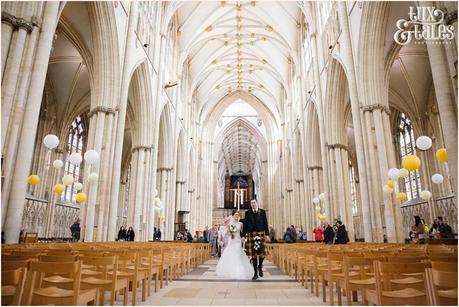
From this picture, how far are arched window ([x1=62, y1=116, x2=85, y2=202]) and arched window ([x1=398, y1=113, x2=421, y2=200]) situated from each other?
2504cm

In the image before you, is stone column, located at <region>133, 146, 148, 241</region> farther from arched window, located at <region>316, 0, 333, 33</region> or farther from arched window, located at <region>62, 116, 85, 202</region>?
arched window, located at <region>316, 0, 333, 33</region>

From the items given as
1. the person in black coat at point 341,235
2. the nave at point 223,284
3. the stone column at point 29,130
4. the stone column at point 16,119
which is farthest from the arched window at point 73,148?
the nave at point 223,284

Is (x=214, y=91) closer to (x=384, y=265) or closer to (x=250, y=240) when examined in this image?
(x=250, y=240)

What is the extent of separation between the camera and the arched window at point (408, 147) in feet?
74.5

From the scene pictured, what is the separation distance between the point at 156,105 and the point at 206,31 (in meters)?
11.6

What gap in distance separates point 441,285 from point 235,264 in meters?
5.65

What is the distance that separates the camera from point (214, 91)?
38.2m

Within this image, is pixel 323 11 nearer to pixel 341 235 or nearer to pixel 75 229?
pixel 341 235

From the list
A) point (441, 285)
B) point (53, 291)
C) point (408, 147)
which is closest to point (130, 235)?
point (53, 291)

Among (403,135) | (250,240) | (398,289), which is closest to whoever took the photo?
(398,289)

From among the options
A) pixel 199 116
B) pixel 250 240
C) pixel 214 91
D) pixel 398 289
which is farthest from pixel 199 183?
pixel 398 289

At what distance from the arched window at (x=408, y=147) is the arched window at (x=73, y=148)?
986 inches

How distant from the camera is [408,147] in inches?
949

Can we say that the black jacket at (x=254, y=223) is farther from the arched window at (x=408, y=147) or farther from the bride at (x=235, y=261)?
the arched window at (x=408, y=147)
